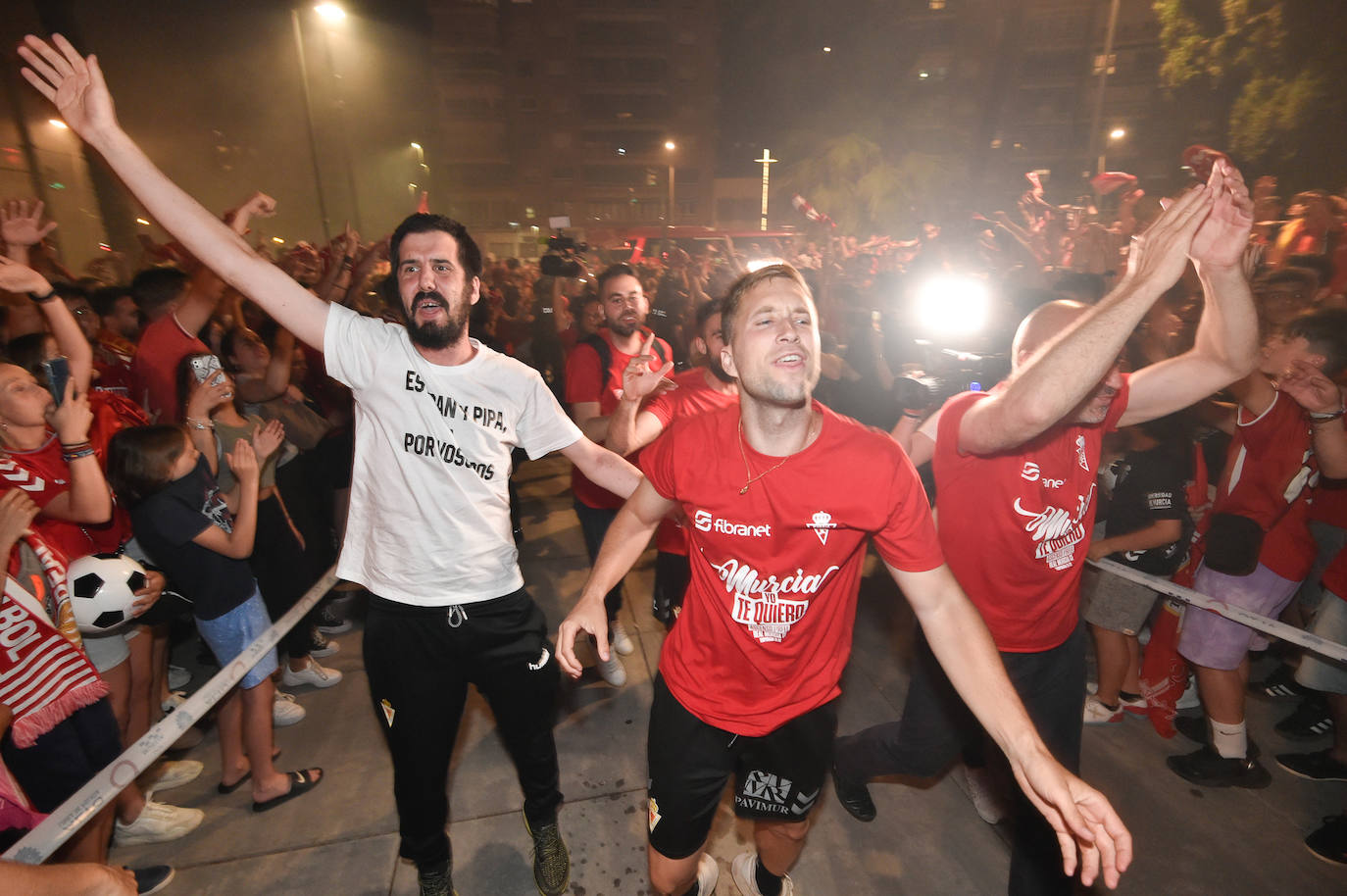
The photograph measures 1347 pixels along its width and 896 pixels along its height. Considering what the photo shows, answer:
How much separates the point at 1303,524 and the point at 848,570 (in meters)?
3.07

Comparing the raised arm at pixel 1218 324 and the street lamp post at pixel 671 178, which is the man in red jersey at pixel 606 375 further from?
the street lamp post at pixel 671 178

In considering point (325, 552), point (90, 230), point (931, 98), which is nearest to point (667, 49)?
point (931, 98)

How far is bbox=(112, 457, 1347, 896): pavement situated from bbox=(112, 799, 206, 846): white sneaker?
4 centimetres

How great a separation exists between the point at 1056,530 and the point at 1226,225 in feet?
3.86

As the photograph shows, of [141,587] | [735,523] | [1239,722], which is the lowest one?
[1239,722]

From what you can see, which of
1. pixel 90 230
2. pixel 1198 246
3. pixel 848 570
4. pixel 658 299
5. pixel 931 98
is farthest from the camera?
pixel 931 98

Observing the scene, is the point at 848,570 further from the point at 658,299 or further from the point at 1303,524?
the point at 658,299

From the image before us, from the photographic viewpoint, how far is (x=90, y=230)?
35.0ft

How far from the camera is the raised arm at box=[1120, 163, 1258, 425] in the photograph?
2.05m

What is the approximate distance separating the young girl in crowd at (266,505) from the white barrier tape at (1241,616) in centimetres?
496

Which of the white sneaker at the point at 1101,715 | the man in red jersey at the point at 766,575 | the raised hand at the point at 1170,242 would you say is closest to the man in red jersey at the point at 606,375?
the man in red jersey at the point at 766,575

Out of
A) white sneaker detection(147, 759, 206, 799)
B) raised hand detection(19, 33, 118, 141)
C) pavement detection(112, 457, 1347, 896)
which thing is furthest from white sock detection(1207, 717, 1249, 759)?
white sneaker detection(147, 759, 206, 799)

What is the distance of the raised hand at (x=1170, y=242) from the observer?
1.81 meters

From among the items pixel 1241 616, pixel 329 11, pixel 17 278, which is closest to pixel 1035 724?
pixel 1241 616
